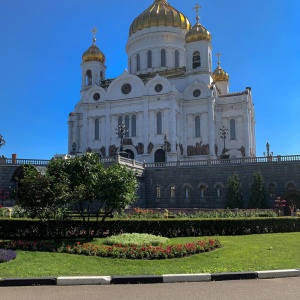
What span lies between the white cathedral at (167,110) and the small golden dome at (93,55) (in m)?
4.54

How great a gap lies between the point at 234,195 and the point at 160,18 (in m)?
35.1

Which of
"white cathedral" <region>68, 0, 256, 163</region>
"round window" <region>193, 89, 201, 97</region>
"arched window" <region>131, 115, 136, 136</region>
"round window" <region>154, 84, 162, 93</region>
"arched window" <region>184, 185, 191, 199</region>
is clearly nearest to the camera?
"arched window" <region>184, 185, 191, 199</region>

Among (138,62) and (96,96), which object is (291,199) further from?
(138,62)

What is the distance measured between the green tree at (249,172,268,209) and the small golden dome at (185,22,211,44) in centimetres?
2649

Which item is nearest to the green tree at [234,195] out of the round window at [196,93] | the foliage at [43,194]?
the round window at [196,93]

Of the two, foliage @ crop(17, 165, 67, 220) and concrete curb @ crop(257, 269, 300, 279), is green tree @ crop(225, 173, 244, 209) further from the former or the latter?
concrete curb @ crop(257, 269, 300, 279)

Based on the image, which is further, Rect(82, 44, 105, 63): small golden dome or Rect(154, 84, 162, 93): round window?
Rect(82, 44, 105, 63): small golden dome

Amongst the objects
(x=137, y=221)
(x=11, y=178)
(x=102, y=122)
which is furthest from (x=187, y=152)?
(x=137, y=221)

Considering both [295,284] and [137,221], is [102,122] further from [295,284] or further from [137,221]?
[295,284]

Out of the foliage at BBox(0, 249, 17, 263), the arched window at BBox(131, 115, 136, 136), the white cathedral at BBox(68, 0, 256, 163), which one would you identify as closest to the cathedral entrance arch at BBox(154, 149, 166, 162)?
the white cathedral at BBox(68, 0, 256, 163)

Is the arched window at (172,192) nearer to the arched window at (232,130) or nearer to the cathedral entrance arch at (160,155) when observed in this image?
the cathedral entrance arch at (160,155)

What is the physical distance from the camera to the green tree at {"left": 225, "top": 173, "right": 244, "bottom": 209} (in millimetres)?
35209

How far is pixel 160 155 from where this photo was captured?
51.0 metres

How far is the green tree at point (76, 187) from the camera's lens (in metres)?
15.7
